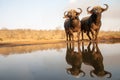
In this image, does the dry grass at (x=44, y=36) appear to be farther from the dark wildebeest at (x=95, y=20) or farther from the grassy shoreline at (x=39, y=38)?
the dark wildebeest at (x=95, y=20)

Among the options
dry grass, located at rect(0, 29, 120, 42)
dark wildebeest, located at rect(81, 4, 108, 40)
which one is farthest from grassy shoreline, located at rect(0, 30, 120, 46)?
dark wildebeest, located at rect(81, 4, 108, 40)

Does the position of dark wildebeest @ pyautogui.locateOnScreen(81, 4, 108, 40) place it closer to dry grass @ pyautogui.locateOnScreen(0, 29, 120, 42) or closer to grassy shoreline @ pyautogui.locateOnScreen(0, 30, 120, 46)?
grassy shoreline @ pyautogui.locateOnScreen(0, 30, 120, 46)

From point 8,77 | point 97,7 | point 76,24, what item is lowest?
point 8,77

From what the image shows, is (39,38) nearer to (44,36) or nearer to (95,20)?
(44,36)

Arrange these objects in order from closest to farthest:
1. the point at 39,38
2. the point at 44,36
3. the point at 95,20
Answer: the point at 95,20
the point at 39,38
the point at 44,36

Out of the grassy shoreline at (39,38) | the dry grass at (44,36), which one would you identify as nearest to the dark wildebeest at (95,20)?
the grassy shoreline at (39,38)

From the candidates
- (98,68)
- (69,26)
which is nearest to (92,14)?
(69,26)

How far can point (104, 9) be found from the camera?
21.1m

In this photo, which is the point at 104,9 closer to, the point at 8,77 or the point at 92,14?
the point at 92,14

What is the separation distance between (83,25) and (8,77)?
1788 centimetres

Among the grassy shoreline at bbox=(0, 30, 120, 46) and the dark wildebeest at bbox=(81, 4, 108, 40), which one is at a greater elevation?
the dark wildebeest at bbox=(81, 4, 108, 40)

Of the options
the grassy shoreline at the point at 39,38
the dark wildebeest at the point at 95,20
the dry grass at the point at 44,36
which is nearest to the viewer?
the dark wildebeest at the point at 95,20

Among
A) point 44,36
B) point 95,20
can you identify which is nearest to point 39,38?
point 44,36

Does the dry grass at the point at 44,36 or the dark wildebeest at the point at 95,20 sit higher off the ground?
the dark wildebeest at the point at 95,20
